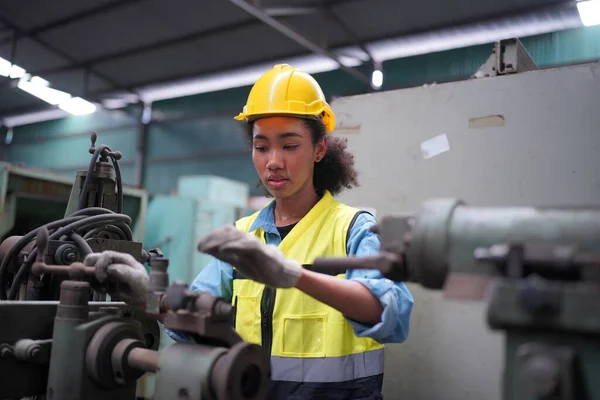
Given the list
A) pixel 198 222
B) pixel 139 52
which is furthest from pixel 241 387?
pixel 139 52

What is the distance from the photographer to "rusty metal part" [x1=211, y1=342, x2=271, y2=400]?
69cm

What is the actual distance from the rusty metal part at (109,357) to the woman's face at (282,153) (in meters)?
0.51

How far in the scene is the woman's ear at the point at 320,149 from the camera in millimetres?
1326

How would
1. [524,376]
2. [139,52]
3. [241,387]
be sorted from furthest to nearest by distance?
1. [139,52]
2. [241,387]
3. [524,376]

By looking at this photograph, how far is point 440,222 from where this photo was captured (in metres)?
0.63

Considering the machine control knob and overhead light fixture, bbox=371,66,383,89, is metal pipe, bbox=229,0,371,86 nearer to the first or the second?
overhead light fixture, bbox=371,66,383,89

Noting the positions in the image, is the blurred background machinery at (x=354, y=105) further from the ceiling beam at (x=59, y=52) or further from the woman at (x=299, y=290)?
the woman at (x=299, y=290)

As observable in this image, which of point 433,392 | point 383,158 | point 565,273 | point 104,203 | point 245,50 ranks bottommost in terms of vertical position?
point 433,392

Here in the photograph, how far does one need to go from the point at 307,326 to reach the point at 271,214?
1.09 ft

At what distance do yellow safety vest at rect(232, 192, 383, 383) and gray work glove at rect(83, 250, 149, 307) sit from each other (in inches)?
14.5

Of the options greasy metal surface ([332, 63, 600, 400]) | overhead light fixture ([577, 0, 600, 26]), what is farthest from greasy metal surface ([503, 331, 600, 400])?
overhead light fixture ([577, 0, 600, 26])

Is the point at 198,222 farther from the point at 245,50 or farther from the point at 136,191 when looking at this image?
the point at 245,50

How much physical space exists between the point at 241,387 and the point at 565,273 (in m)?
0.44

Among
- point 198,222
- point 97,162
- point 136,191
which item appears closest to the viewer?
point 97,162
